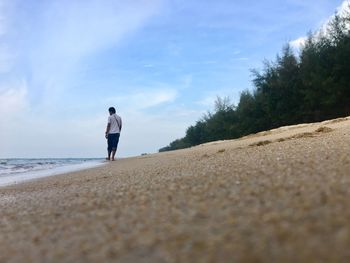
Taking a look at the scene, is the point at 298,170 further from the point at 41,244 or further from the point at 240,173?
the point at 41,244

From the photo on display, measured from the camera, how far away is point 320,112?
27984 mm

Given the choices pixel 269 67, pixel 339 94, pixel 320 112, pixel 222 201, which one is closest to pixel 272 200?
pixel 222 201

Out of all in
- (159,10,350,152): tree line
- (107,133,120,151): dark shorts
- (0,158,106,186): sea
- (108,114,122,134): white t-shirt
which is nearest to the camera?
(0,158,106,186): sea

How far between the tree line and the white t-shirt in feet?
59.7

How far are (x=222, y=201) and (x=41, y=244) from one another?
0.76m

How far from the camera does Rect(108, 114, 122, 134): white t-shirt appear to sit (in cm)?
1152

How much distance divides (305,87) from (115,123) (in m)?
21.7

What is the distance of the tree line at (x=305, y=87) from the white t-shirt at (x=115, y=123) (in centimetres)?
1819

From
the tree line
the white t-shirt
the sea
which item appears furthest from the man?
the tree line

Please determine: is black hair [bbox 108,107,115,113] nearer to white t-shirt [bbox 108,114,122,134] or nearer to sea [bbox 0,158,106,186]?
white t-shirt [bbox 108,114,122,134]

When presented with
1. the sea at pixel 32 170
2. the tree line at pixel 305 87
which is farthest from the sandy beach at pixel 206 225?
the tree line at pixel 305 87

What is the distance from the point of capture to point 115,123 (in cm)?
1155

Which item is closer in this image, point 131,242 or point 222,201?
point 131,242

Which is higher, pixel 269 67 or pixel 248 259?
pixel 269 67
